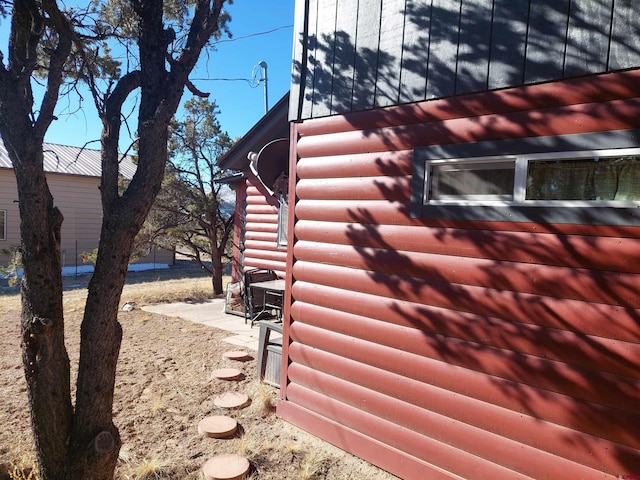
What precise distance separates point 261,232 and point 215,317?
7.51 feet

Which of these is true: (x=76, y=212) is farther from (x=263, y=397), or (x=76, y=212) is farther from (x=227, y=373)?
(x=263, y=397)

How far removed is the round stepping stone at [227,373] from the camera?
5.57m

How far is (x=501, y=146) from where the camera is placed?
9.61 ft

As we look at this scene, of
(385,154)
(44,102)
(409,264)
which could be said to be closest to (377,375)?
(409,264)

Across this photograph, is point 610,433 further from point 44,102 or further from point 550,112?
point 44,102

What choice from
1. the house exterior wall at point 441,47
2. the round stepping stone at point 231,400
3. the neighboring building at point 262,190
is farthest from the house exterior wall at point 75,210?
the house exterior wall at point 441,47

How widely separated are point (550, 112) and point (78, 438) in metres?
3.97

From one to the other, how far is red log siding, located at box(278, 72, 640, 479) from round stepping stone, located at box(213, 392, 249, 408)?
54cm

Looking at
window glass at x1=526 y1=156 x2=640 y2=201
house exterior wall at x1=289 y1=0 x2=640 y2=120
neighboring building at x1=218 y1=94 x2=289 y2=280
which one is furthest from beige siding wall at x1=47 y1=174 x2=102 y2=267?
window glass at x1=526 y1=156 x2=640 y2=201

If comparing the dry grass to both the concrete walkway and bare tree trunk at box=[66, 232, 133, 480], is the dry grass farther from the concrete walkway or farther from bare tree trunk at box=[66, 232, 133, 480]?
bare tree trunk at box=[66, 232, 133, 480]

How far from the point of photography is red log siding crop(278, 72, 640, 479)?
2.49m

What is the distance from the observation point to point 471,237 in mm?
3076

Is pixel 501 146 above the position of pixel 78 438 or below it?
above

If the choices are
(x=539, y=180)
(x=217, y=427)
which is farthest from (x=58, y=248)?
(x=539, y=180)
